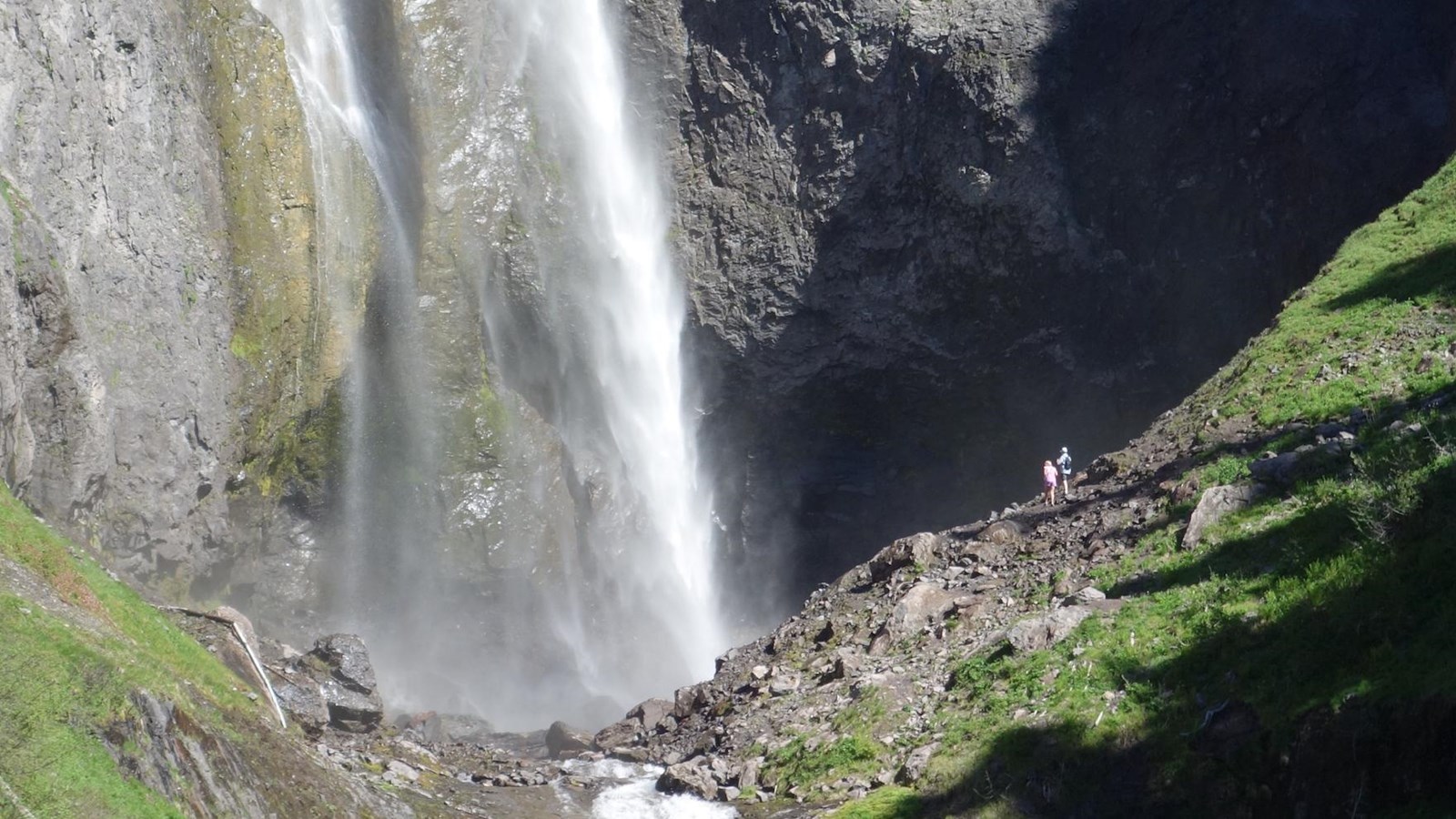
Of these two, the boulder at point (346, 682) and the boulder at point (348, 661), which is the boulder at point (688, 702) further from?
the boulder at point (348, 661)

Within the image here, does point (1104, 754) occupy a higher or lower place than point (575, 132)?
lower

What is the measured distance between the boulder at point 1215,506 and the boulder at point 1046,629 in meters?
1.73

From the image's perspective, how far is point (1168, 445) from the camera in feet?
69.0

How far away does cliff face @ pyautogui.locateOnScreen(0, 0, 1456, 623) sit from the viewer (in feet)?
80.4

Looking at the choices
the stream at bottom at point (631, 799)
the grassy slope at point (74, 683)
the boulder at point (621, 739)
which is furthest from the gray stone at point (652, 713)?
the grassy slope at point (74, 683)

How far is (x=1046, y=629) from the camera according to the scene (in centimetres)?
1566

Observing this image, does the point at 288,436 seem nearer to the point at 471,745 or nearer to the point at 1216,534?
the point at 471,745

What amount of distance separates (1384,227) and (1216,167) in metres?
7.12

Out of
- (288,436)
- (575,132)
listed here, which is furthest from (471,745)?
(575,132)

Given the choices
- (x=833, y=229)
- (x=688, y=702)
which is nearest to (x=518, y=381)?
(x=833, y=229)

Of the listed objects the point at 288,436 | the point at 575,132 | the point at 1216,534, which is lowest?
the point at 1216,534

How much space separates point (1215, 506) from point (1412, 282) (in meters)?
7.19

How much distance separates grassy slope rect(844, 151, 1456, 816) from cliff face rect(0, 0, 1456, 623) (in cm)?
1212

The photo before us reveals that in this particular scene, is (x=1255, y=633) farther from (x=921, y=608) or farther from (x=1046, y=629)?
(x=921, y=608)
